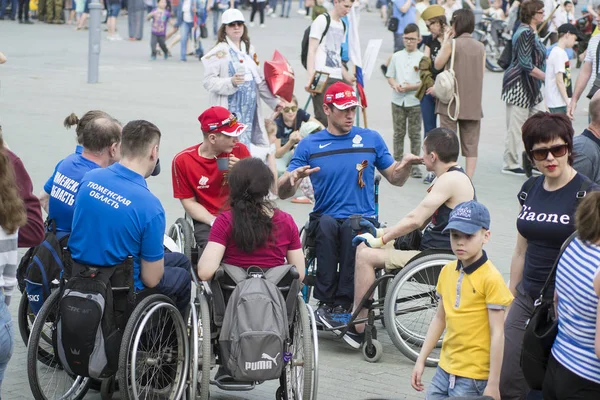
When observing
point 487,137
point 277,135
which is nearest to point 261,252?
point 277,135

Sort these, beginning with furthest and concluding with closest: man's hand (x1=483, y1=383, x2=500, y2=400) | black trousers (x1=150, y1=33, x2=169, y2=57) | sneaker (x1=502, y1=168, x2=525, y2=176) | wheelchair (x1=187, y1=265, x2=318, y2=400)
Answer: black trousers (x1=150, y1=33, x2=169, y2=57), sneaker (x1=502, y1=168, x2=525, y2=176), wheelchair (x1=187, y1=265, x2=318, y2=400), man's hand (x1=483, y1=383, x2=500, y2=400)

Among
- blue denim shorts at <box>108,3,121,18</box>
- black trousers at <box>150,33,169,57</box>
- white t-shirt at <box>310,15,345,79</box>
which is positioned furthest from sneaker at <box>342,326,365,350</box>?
blue denim shorts at <box>108,3,121,18</box>

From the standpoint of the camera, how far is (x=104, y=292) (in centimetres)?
490

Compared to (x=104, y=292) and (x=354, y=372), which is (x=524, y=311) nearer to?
(x=354, y=372)

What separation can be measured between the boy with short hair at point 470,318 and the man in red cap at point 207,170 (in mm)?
2276

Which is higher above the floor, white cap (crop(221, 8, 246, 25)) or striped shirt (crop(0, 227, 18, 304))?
white cap (crop(221, 8, 246, 25))

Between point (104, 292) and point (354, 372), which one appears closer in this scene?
point (104, 292)

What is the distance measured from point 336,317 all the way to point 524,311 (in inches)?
73.1

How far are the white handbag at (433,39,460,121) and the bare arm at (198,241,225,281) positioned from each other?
5.96 meters

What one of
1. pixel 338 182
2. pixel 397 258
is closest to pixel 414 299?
pixel 397 258

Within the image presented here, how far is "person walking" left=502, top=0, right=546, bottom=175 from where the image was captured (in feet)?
37.8

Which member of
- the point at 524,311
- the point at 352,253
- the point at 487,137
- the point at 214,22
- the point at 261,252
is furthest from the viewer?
the point at 214,22

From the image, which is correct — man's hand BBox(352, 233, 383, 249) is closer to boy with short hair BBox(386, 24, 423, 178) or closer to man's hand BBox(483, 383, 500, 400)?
man's hand BBox(483, 383, 500, 400)

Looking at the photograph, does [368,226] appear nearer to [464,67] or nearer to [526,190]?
[526,190]
